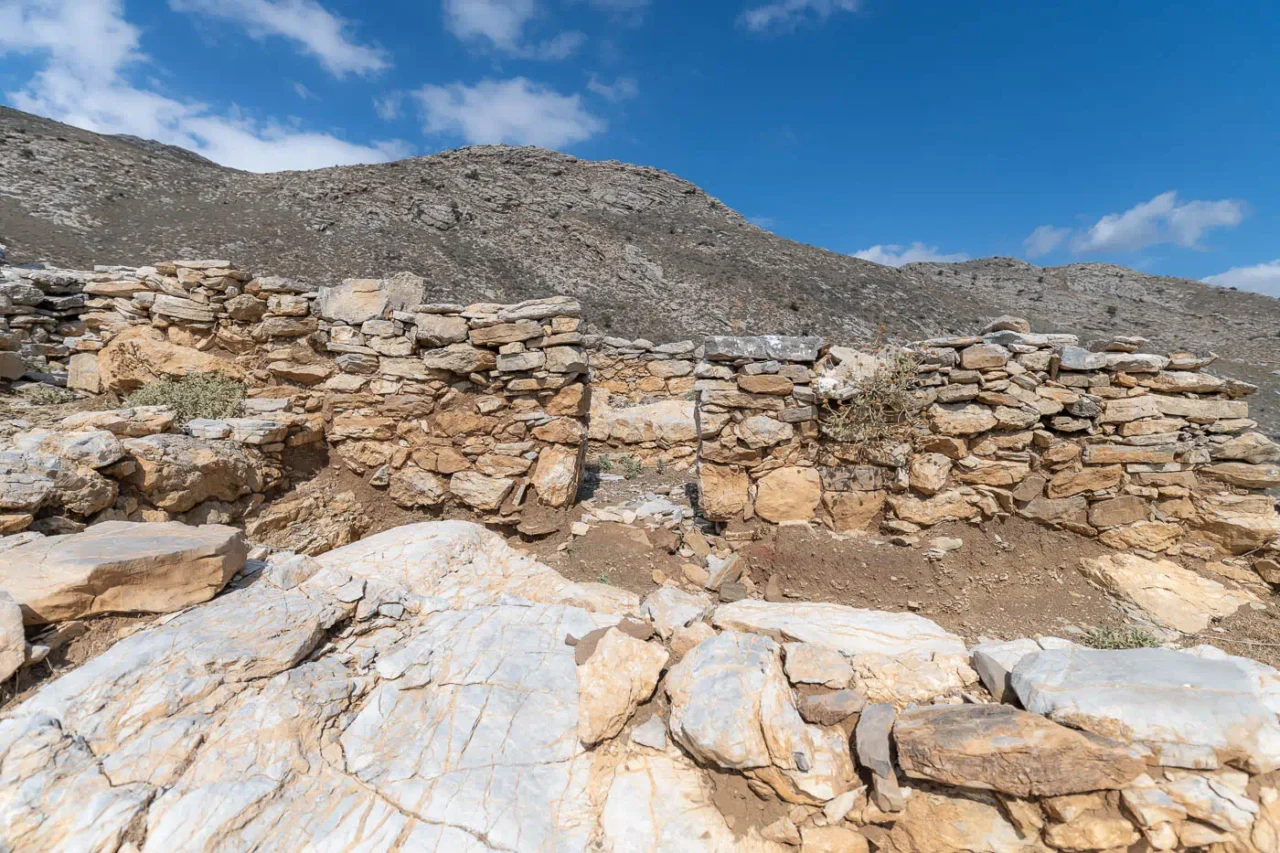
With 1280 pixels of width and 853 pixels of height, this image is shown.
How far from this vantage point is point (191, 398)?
470cm

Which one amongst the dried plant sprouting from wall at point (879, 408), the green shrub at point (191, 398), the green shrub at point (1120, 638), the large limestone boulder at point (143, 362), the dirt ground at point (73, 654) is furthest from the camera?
the large limestone boulder at point (143, 362)

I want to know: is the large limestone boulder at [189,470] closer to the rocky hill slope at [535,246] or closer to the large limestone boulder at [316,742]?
the large limestone boulder at [316,742]

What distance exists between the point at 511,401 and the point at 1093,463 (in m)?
4.93

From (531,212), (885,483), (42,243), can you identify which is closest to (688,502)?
(885,483)

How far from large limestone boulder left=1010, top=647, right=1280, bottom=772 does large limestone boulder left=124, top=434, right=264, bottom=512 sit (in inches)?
207

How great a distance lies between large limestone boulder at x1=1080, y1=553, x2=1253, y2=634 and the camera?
353 centimetres

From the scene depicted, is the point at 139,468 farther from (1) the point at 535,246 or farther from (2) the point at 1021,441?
(1) the point at 535,246

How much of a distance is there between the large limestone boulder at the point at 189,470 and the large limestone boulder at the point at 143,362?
1563 mm

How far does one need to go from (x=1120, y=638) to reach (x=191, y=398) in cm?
742

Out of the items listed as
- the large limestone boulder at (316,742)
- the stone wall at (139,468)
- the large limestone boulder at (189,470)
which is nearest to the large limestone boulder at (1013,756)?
the large limestone boulder at (316,742)

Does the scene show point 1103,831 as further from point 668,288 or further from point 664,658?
point 668,288

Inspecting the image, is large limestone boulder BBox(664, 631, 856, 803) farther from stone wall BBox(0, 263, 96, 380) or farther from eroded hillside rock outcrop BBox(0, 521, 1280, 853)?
stone wall BBox(0, 263, 96, 380)

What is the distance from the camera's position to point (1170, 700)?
1.97m

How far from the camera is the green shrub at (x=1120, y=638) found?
122 inches
